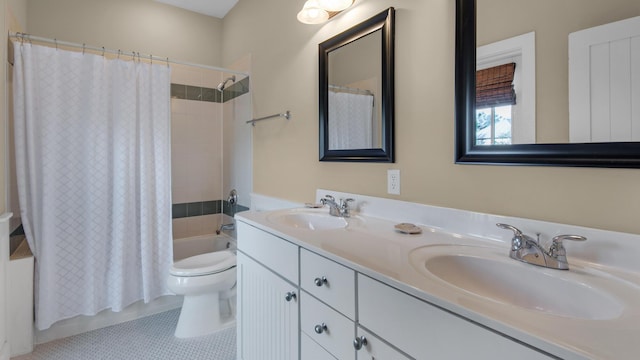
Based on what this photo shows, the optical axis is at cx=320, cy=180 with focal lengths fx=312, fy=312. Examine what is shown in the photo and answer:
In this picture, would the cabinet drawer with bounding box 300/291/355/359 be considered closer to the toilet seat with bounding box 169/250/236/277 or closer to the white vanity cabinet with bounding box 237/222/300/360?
the white vanity cabinet with bounding box 237/222/300/360

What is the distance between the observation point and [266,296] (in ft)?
4.46

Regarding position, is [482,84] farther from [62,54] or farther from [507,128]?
[62,54]

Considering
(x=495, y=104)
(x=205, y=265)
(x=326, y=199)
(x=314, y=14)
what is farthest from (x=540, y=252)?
(x=205, y=265)

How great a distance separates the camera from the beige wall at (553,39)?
86cm

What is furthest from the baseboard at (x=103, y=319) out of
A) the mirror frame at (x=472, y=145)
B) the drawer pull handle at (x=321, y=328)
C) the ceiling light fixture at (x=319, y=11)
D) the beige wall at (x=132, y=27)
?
the mirror frame at (x=472, y=145)

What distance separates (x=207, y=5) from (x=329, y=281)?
294 centimetres

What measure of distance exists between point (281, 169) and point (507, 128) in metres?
1.50

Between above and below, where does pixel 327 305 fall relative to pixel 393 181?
below

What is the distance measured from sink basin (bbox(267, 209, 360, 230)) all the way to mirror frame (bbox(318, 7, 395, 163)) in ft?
1.03

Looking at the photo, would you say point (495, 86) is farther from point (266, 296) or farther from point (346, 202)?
point (266, 296)

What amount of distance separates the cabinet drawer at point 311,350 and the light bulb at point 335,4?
153cm

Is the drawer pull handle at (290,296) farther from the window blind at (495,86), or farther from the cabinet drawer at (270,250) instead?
the window blind at (495,86)

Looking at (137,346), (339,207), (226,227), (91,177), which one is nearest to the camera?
(339,207)

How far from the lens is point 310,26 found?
1918 millimetres
